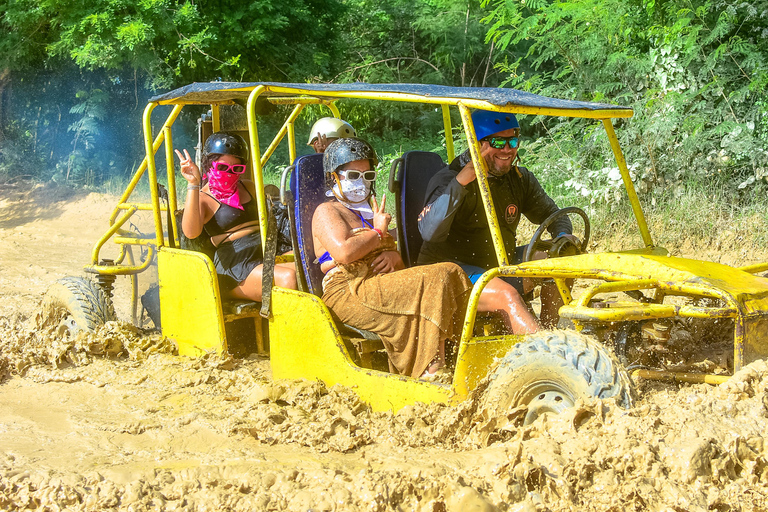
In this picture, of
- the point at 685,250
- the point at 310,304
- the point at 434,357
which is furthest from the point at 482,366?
the point at 685,250

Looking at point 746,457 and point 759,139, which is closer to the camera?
point 746,457

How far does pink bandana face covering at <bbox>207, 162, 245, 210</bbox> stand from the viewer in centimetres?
539

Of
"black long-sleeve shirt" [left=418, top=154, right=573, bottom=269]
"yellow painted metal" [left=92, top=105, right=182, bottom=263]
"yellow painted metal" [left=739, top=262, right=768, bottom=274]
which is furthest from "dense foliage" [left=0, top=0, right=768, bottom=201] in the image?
"yellow painted metal" [left=92, top=105, right=182, bottom=263]

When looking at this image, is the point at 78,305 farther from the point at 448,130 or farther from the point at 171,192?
the point at 448,130

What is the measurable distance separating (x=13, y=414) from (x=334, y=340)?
1997mm

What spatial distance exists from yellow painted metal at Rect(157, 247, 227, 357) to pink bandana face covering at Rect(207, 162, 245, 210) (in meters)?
0.55

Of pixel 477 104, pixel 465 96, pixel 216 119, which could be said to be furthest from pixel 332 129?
pixel 477 104

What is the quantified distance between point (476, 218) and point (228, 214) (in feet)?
6.03

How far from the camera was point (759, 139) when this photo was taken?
25.4 ft

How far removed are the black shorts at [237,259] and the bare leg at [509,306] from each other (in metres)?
1.65

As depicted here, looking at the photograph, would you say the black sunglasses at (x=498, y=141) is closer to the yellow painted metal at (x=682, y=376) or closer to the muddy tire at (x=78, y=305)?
the yellow painted metal at (x=682, y=376)

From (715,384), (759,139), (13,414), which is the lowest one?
(13,414)

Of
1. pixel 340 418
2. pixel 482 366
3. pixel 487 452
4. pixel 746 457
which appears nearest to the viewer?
pixel 746 457

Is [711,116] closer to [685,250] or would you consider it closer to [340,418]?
[685,250]
